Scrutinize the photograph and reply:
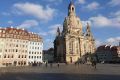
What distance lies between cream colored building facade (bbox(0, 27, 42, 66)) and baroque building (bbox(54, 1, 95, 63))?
3014cm

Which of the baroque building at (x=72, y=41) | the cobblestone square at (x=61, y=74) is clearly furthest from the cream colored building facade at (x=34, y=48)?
the cobblestone square at (x=61, y=74)

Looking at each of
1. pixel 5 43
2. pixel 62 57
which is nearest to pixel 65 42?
pixel 62 57

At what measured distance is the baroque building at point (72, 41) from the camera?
453 ft

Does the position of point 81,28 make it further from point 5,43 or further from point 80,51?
point 5,43

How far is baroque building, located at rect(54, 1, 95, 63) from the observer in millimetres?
137938

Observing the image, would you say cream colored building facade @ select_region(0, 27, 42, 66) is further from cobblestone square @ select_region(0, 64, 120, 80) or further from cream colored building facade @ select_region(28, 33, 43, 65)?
cobblestone square @ select_region(0, 64, 120, 80)

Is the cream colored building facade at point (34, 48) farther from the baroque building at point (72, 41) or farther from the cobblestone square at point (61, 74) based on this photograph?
the cobblestone square at point (61, 74)

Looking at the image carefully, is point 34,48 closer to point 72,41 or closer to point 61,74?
point 72,41

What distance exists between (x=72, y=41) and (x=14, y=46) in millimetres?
42198

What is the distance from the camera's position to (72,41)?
140125 mm

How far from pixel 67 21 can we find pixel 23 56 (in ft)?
145

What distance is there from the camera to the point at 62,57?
141m

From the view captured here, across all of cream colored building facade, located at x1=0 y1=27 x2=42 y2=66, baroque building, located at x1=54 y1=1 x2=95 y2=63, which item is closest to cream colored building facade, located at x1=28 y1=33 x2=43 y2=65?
cream colored building facade, located at x1=0 y1=27 x2=42 y2=66

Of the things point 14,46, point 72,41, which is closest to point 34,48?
point 14,46
